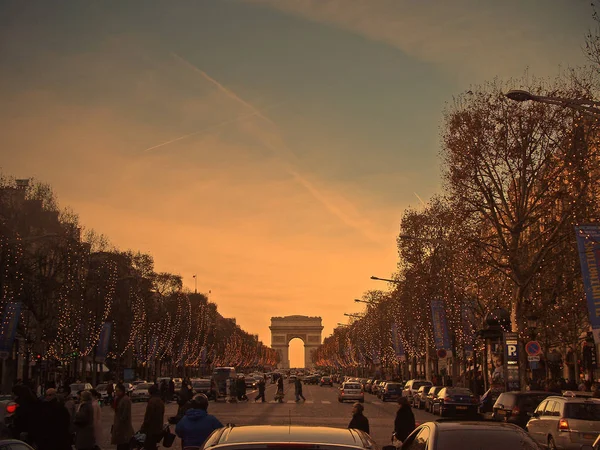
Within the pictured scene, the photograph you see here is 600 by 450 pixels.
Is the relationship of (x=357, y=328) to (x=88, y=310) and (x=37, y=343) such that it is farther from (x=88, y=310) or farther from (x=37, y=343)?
(x=37, y=343)

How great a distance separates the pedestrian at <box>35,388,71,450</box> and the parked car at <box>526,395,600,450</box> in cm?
1136

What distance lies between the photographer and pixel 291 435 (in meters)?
6.64

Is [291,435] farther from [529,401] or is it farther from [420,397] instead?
[420,397]

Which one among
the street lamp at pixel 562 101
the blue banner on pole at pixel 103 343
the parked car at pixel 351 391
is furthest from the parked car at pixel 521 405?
the blue banner on pole at pixel 103 343

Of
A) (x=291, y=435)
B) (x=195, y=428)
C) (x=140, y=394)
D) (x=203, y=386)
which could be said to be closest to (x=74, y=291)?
(x=140, y=394)

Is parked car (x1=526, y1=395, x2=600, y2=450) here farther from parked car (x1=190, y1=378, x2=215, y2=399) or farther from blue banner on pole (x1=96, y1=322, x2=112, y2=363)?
blue banner on pole (x1=96, y1=322, x2=112, y2=363)

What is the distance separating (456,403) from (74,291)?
37451 mm

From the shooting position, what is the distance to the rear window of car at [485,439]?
9695 millimetres

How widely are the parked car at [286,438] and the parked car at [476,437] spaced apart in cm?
306

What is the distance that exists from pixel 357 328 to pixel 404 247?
7401 centimetres

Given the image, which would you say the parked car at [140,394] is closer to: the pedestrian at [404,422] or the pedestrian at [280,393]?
the pedestrian at [280,393]

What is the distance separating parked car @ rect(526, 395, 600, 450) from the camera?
71.6 feet

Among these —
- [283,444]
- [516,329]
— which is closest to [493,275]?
[516,329]

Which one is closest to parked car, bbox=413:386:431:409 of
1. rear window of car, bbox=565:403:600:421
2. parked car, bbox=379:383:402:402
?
parked car, bbox=379:383:402:402
